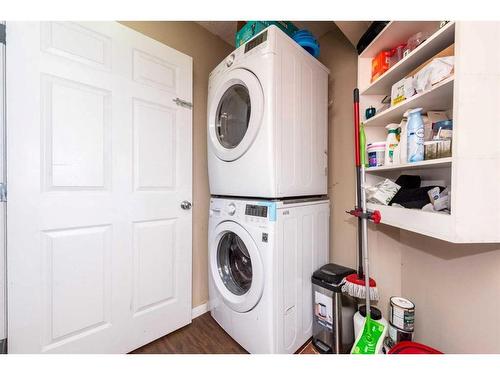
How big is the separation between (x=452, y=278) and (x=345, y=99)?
1.25 metres

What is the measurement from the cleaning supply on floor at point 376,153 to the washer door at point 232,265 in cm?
81

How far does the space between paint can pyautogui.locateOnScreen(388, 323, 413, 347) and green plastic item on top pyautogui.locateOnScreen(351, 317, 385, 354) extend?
3.2 inches

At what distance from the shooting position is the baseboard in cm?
163

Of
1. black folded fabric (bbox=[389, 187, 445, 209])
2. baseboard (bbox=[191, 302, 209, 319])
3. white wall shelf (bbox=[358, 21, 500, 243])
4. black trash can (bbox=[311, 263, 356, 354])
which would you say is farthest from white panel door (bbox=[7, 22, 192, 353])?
white wall shelf (bbox=[358, 21, 500, 243])

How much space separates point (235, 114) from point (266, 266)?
3.18 ft

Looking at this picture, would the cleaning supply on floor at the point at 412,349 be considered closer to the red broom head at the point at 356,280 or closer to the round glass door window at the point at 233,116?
the red broom head at the point at 356,280

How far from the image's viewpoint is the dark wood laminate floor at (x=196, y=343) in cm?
130

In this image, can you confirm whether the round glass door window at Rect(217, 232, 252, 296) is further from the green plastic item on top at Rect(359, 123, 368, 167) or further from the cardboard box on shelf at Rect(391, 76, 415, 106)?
the cardboard box on shelf at Rect(391, 76, 415, 106)

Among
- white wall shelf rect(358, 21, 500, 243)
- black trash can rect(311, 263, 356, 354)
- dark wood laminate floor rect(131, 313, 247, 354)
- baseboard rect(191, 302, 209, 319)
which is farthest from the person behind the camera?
baseboard rect(191, 302, 209, 319)

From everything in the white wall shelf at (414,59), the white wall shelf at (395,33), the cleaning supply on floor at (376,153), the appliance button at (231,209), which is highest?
the white wall shelf at (395,33)

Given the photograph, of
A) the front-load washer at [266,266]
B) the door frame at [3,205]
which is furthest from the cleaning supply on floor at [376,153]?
the door frame at [3,205]
